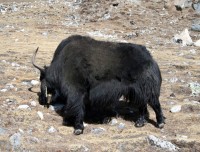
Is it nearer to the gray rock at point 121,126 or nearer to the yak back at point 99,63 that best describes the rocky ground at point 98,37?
the gray rock at point 121,126

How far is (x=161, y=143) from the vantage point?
5.37 meters

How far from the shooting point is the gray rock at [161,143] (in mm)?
5340

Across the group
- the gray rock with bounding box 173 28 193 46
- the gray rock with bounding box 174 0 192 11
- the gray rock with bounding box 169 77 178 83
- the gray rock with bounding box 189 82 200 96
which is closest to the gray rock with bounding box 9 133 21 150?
the gray rock with bounding box 189 82 200 96

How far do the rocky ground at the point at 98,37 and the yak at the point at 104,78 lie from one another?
0.98 feet

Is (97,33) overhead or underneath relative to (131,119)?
underneath

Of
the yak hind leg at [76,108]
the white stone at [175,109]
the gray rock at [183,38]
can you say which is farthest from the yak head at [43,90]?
the gray rock at [183,38]

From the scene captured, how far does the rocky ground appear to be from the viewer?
5391 millimetres

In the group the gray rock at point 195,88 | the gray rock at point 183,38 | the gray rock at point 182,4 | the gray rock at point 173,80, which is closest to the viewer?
the gray rock at point 195,88

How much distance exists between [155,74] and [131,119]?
79cm

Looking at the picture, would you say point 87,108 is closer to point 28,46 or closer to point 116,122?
point 116,122

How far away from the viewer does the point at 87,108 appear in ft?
20.8

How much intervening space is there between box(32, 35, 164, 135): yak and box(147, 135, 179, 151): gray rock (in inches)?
23.1

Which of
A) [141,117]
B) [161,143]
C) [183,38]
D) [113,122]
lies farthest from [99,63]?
[183,38]

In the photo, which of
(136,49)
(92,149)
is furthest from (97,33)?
(92,149)
